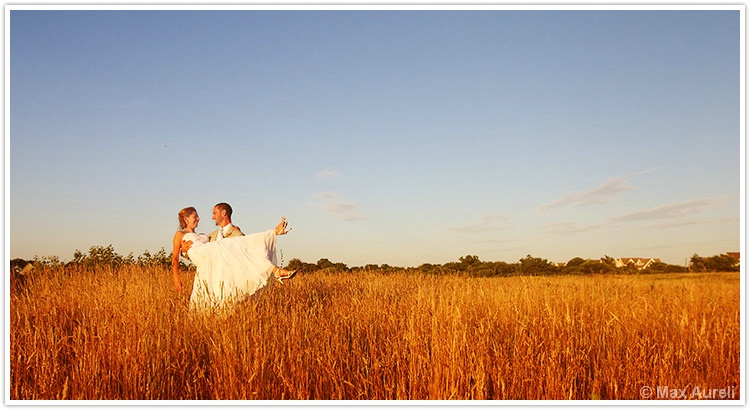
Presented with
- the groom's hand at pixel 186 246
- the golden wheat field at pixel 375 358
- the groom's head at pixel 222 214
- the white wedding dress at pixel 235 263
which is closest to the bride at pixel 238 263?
the white wedding dress at pixel 235 263

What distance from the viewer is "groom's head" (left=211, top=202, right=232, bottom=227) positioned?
21.0ft

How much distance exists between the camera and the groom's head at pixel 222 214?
253 inches

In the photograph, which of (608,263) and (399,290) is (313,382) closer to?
(399,290)

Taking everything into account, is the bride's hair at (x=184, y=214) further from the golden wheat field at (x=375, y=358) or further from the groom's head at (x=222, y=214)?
the golden wheat field at (x=375, y=358)

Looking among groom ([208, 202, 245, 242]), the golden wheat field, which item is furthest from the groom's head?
the golden wheat field

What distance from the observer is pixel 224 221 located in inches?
253

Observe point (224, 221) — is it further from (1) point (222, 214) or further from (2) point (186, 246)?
(2) point (186, 246)

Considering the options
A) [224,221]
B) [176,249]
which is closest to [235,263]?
[224,221]

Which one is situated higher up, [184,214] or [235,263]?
[184,214]

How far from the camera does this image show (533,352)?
458 cm

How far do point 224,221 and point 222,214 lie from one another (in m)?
0.09

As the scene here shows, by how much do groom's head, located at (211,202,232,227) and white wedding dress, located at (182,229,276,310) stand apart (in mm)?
449

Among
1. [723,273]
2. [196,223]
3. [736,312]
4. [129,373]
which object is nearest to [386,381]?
[129,373]
